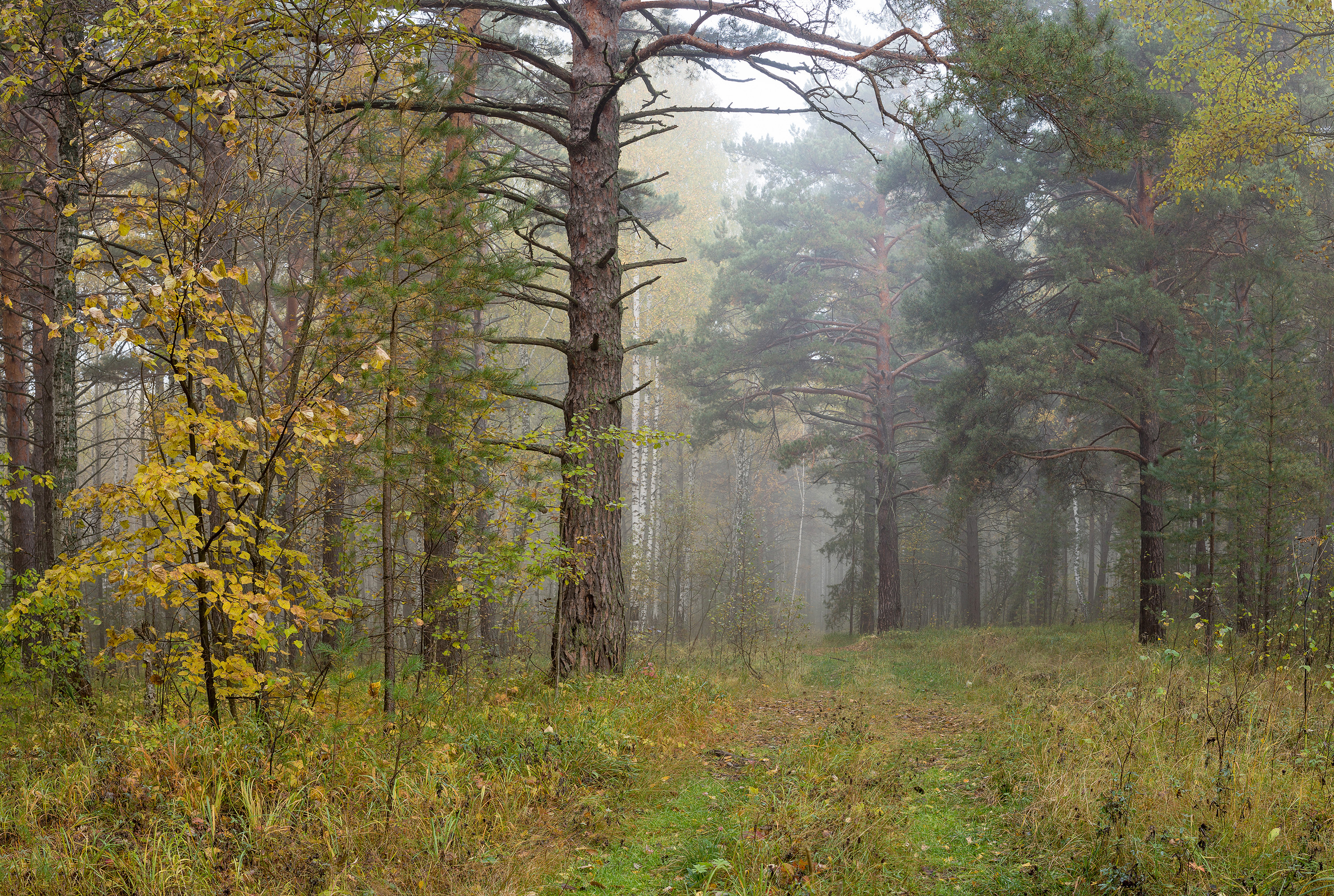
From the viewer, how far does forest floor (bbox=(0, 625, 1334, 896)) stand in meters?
3.18

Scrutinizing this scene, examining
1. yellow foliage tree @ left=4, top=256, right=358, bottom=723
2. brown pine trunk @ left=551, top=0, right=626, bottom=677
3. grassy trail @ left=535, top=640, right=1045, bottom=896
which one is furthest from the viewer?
brown pine trunk @ left=551, top=0, right=626, bottom=677

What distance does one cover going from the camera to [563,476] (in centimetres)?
627

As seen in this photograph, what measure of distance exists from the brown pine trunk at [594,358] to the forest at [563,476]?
5 cm

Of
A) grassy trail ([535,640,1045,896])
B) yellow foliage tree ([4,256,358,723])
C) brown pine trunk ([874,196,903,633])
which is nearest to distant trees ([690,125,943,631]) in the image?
brown pine trunk ([874,196,903,633])

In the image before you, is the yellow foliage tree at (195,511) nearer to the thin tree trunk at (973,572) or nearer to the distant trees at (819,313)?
the distant trees at (819,313)

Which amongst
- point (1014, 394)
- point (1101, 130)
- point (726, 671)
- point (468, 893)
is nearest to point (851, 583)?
point (1014, 394)

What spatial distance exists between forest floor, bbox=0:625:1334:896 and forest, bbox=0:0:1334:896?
3cm

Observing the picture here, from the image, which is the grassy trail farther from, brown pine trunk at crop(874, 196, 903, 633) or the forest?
brown pine trunk at crop(874, 196, 903, 633)

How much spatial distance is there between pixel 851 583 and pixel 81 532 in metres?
18.3

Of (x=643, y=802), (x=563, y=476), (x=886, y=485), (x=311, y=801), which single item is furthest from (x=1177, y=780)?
(x=886, y=485)

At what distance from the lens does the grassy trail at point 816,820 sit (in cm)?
345

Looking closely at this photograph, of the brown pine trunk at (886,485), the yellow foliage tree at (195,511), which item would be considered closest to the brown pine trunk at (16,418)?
the yellow foliage tree at (195,511)

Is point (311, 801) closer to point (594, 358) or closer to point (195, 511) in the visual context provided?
point (195, 511)

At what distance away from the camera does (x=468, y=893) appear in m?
3.10
